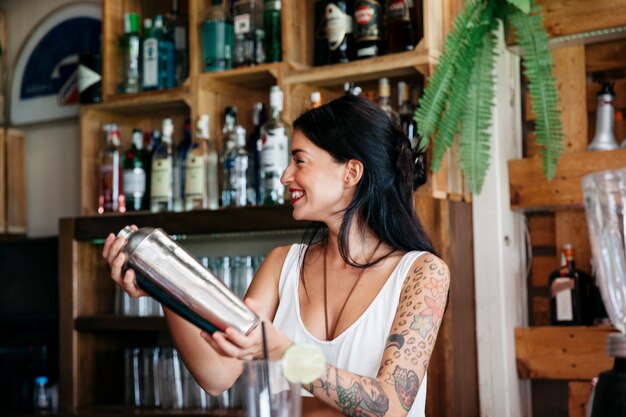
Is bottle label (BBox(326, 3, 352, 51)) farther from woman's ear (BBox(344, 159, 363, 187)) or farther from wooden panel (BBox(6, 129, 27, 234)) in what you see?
wooden panel (BBox(6, 129, 27, 234))

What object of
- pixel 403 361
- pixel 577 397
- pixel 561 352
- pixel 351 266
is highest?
pixel 351 266

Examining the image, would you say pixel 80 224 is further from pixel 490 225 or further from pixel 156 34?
pixel 490 225

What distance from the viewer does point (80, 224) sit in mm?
3150

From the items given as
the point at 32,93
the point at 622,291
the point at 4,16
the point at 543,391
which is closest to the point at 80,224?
the point at 32,93

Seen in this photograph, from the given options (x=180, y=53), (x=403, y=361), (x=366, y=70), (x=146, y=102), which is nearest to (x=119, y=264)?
(x=403, y=361)

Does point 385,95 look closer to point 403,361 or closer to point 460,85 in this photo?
point 460,85

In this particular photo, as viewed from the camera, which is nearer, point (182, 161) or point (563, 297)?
point (563, 297)

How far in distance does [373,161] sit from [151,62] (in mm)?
1551

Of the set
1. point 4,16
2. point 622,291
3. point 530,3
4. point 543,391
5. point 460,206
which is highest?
point 4,16

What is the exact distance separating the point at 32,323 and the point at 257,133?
110 centimetres

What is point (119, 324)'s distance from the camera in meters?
3.02

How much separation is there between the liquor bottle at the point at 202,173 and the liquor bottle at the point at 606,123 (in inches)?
47.3

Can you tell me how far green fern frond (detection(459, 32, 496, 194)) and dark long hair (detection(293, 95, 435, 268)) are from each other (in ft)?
1.95

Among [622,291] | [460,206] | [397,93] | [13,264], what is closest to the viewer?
[622,291]
